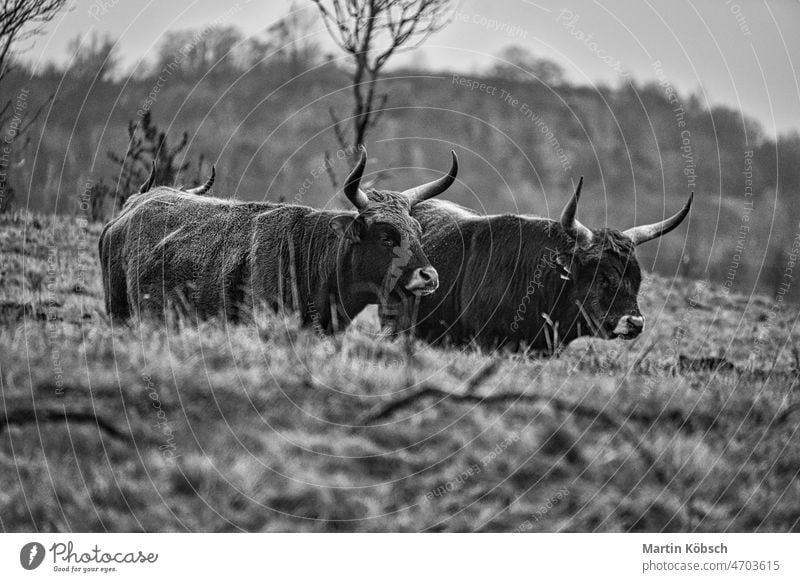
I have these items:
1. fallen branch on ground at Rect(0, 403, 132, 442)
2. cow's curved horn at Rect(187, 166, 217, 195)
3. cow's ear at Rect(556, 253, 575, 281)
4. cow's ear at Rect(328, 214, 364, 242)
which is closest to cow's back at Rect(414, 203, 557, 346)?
cow's ear at Rect(556, 253, 575, 281)

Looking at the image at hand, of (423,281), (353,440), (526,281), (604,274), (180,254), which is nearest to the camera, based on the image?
(353,440)

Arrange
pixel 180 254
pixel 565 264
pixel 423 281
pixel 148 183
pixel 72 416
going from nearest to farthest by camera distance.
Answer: pixel 72 416 < pixel 423 281 < pixel 180 254 < pixel 565 264 < pixel 148 183

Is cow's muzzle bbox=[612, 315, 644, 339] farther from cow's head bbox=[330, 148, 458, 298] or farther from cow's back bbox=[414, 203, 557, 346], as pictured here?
cow's head bbox=[330, 148, 458, 298]

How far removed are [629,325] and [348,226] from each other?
8.35 feet

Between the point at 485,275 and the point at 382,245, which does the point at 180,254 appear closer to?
the point at 382,245

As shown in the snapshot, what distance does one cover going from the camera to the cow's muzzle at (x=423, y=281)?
947 cm

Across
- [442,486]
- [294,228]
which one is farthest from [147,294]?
[442,486]

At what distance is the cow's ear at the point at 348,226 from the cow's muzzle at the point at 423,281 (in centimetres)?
61

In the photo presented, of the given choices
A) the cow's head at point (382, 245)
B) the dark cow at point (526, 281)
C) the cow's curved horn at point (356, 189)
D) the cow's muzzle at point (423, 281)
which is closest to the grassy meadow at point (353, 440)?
the cow's muzzle at point (423, 281)

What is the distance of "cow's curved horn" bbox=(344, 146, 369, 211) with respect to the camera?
9.36 meters

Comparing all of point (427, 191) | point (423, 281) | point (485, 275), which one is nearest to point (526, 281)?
point (485, 275)

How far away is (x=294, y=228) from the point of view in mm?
9969

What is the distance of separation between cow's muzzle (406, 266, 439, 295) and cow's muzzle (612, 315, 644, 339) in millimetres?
1712

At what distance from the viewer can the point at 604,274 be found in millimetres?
10219
